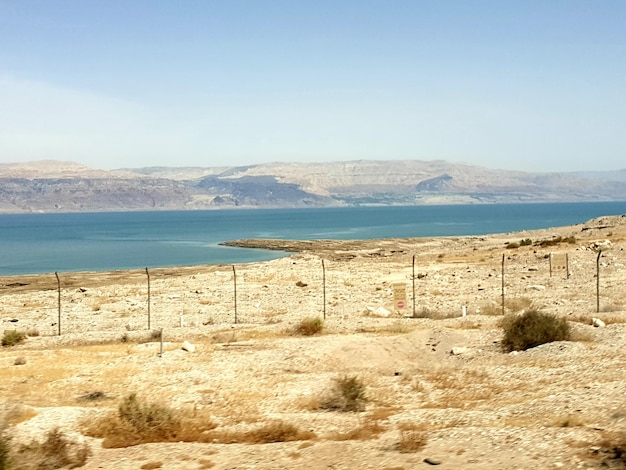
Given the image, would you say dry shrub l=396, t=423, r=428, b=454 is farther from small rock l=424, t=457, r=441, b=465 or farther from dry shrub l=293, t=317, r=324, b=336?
dry shrub l=293, t=317, r=324, b=336

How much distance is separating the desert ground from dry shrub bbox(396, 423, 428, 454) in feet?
0.14

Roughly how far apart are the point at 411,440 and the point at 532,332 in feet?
35.6

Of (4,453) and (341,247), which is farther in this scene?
A: (341,247)

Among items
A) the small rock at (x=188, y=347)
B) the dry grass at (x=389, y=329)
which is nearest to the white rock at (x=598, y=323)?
the dry grass at (x=389, y=329)

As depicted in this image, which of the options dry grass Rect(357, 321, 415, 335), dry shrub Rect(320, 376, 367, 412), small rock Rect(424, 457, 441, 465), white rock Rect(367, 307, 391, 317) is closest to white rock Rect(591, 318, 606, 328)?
dry grass Rect(357, 321, 415, 335)

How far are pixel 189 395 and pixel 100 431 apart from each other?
156 inches

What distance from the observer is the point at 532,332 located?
2244cm

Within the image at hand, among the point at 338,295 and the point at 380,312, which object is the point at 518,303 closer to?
the point at 380,312

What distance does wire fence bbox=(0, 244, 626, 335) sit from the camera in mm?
32500

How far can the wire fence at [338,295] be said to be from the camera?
32500mm

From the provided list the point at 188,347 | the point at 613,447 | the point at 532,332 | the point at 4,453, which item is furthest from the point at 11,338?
the point at 613,447

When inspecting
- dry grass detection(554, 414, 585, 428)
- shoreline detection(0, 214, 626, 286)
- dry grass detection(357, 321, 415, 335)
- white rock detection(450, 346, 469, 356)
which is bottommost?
shoreline detection(0, 214, 626, 286)

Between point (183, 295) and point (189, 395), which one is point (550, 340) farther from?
point (183, 295)

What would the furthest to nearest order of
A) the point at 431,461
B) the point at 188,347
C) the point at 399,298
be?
the point at 399,298
the point at 188,347
the point at 431,461
